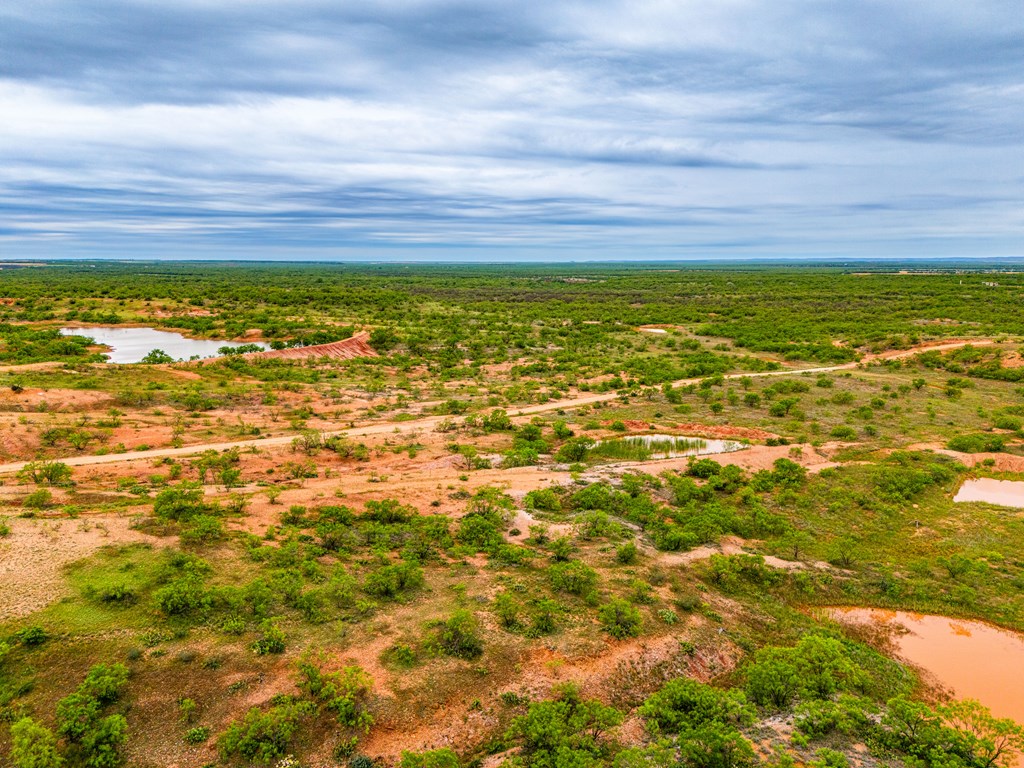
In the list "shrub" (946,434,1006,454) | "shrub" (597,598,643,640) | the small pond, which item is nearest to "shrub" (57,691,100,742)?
"shrub" (597,598,643,640)

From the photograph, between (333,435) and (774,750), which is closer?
(774,750)

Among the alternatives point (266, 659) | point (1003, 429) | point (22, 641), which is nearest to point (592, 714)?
point (266, 659)

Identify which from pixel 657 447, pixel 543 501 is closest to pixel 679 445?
pixel 657 447

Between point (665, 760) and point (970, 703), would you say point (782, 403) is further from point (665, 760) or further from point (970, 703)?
point (665, 760)

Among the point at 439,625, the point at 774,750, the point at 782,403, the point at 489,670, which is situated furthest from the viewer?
the point at 782,403

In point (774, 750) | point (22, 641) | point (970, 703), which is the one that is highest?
point (22, 641)

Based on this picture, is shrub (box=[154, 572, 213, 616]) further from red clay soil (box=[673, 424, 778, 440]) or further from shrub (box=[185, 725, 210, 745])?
red clay soil (box=[673, 424, 778, 440])
